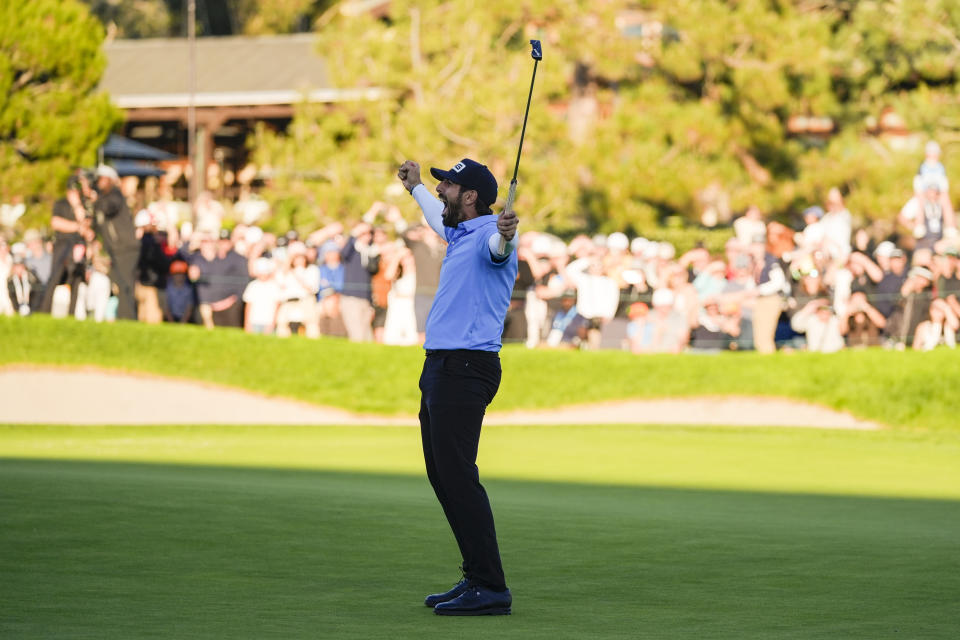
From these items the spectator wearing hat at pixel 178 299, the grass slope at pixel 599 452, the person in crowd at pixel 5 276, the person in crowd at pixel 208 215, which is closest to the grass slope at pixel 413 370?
the grass slope at pixel 599 452

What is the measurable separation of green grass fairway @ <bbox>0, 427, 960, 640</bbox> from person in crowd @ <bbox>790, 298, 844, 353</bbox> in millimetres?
5045

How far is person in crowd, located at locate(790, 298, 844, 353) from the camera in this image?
18.6 m

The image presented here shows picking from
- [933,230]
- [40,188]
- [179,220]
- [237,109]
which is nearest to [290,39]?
[237,109]

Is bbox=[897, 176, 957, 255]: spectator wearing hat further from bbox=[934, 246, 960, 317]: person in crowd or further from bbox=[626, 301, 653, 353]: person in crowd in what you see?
bbox=[626, 301, 653, 353]: person in crowd

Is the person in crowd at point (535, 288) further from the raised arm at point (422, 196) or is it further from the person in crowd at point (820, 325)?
the raised arm at point (422, 196)

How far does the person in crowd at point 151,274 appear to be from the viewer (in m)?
20.0

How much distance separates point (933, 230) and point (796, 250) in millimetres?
2693

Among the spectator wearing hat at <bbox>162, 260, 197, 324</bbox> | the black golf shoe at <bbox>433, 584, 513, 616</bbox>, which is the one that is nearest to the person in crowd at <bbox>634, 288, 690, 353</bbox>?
the spectator wearing hat at <bbox>162, 260, 197, 324</bbox>

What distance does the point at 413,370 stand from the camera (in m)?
18.5

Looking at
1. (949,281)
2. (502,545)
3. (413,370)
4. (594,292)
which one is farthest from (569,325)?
(502,545)

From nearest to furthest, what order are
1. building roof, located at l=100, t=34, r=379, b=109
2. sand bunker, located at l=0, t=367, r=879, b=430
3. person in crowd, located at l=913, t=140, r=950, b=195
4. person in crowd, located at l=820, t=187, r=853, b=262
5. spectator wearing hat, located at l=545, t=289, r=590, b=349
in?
1. sand bunker, located at l=0, t=367, r=879, b=430
2. person in crowd, located at l=820, t=187, r=853, b=262
3. spectator wearing hat, located at l=545, t=289, r=590, b=349
4. person in crowd, located at l=913, t=140, r=950, b=195
5. building roof, located at l=100, t=34, r=379, b=109

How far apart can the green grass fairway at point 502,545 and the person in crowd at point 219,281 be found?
7.11 meters

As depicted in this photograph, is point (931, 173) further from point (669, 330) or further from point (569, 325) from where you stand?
point (569, 325)

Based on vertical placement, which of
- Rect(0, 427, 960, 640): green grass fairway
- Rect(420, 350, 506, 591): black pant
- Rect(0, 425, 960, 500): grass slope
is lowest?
Rect(0, 425, 960, 500): grass slope
